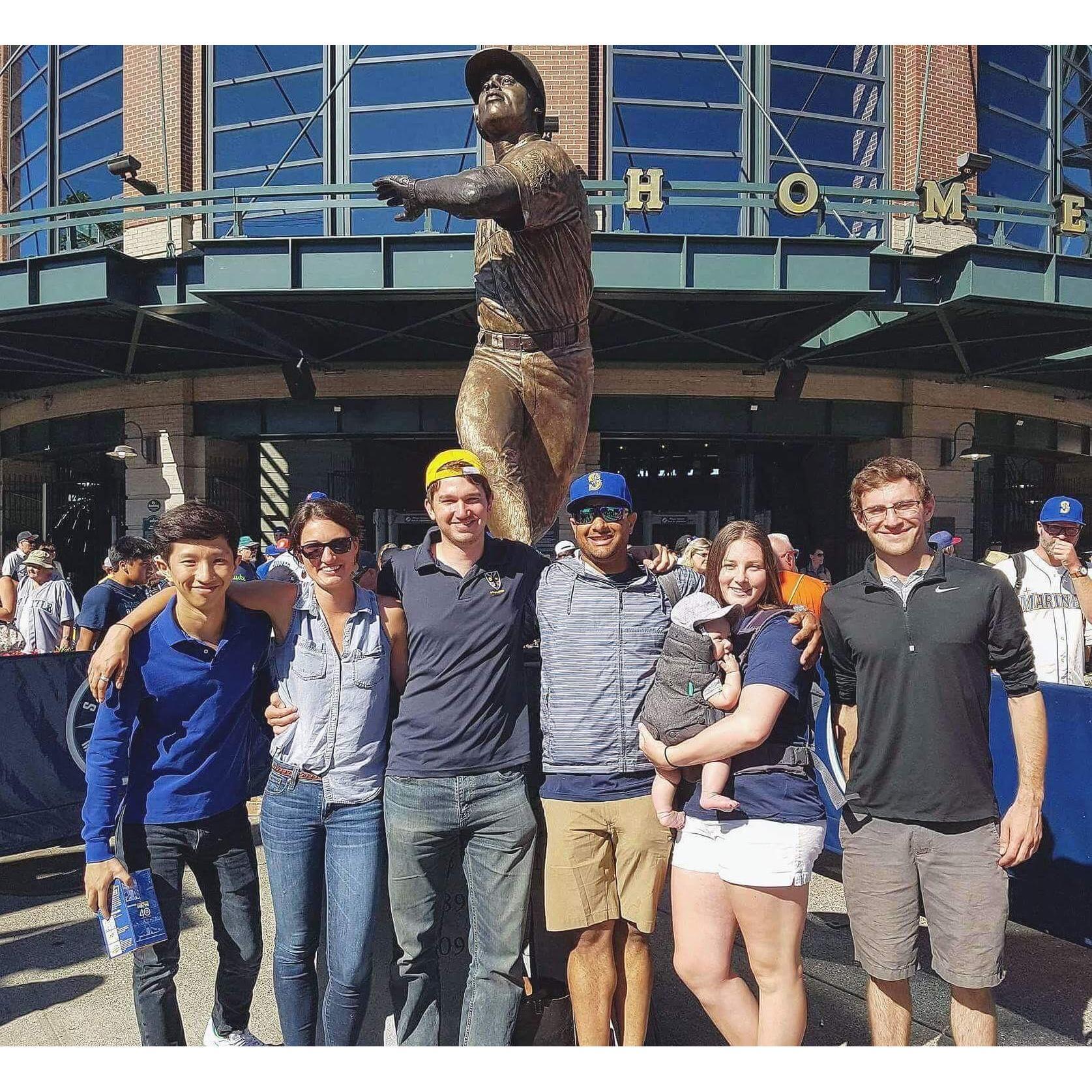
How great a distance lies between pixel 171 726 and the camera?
118 inches

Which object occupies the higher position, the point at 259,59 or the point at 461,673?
the point at 259,59

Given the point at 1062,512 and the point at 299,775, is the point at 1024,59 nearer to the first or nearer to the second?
the point at 1062,512

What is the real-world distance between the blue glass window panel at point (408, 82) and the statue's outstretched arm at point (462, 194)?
12960mm

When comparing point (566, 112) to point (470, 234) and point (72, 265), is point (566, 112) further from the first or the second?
point (72, 265)

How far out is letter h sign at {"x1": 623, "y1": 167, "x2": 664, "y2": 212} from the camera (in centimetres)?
1223

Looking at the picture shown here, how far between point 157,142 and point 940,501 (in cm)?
1579

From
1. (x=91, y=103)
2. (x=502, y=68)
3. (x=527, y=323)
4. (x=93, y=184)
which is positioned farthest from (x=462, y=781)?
(x=91, y=103)

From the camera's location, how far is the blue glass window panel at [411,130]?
15031 millimetres

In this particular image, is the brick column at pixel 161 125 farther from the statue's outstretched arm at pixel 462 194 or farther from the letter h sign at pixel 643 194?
the statue's outstretched arm at pixel 462 194

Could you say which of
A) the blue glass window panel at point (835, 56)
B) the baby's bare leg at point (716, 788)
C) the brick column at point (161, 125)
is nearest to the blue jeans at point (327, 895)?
the baby's bare leg at point (716, 788)

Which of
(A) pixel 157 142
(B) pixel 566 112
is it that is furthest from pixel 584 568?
(A) pixel 157 142

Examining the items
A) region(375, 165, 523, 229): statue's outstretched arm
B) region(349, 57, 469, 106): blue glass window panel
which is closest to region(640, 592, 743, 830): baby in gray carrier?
region(375, 165, 523, 229): statue's outstretched arm

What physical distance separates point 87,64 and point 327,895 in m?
20.0

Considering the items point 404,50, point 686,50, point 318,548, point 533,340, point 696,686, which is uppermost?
point 686,50
